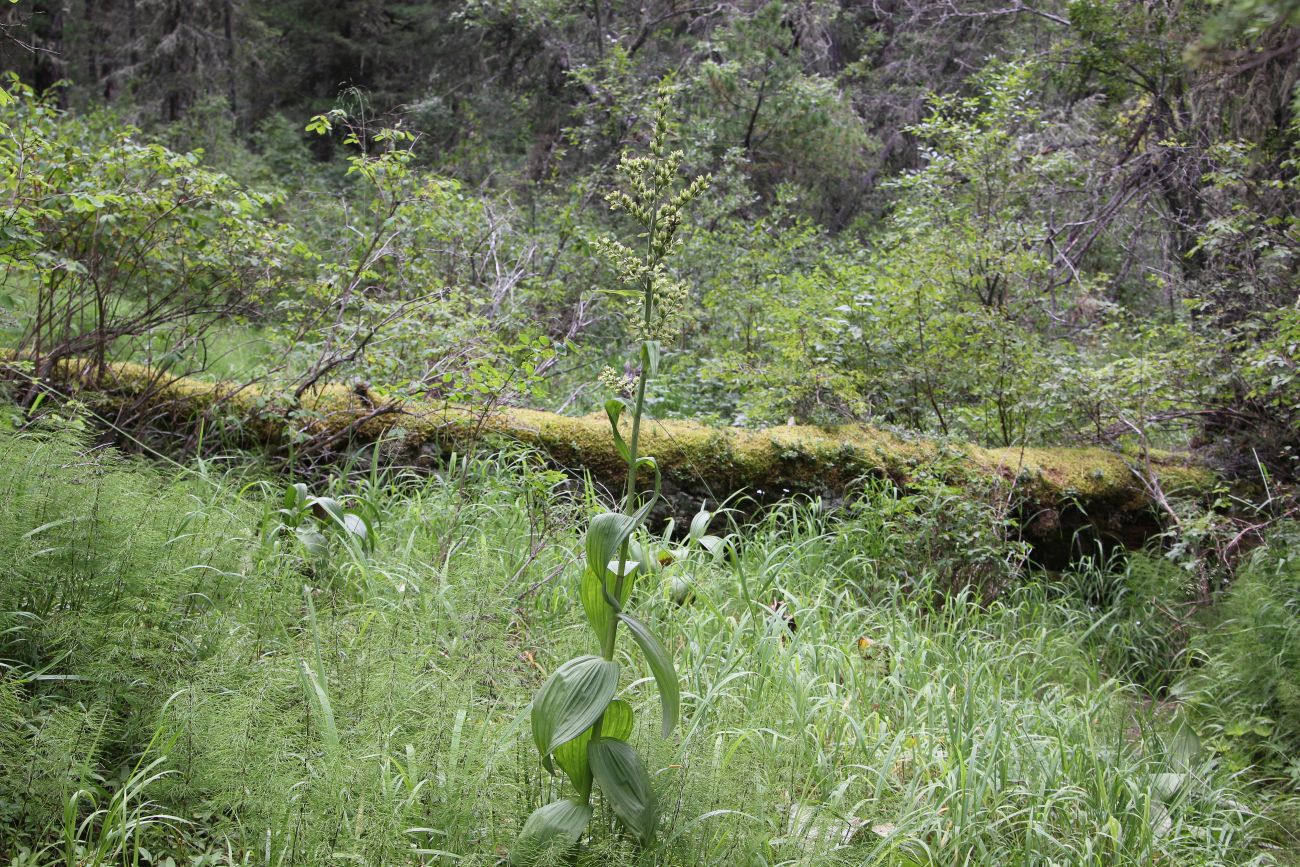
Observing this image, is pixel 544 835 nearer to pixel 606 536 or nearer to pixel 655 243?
pixel 606 536

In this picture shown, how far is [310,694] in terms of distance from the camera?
221cm

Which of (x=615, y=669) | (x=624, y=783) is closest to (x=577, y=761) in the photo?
(x=624, y=783)

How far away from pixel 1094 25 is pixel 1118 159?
105 centimetres

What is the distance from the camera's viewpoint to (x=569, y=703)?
1.83m

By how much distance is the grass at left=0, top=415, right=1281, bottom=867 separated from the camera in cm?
193

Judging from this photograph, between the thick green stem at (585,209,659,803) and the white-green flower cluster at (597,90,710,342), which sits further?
the white-green flower cluster at (597,90,710,342)

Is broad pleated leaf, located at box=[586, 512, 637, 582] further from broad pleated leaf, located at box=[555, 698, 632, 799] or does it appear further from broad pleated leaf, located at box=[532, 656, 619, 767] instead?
broad pleated leaf, located at box=[555, 698, 632, 799]

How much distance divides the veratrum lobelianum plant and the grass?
13cm

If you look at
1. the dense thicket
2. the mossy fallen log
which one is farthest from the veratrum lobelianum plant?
the mossy fallen log

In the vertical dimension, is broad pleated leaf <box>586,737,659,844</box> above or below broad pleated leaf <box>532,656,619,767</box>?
below

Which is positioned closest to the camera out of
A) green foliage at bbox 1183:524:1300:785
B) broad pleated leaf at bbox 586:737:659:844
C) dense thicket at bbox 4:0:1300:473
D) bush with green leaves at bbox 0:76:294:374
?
broad pleated leaf at bbox 586:737:659:844

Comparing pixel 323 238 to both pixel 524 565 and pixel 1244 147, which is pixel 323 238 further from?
pixel 1244 147

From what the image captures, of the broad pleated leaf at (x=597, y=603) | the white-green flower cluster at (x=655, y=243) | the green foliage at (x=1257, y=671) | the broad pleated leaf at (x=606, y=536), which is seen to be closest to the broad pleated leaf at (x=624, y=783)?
the broad pleated leaf at (x=597, y=603)

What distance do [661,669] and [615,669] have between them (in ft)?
0.33
